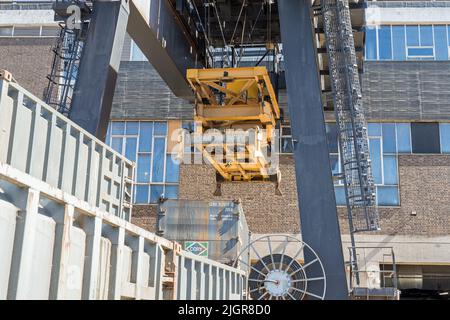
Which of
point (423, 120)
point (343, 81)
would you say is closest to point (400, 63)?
point (423, 120)

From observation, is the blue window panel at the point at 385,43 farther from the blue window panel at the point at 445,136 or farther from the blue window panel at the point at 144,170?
the blue window panel at the point at 144,170

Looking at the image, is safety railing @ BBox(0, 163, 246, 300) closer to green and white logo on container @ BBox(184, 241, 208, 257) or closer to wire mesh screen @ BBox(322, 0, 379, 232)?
wire mesh screen @ BBox(322, 0, 379, 232)

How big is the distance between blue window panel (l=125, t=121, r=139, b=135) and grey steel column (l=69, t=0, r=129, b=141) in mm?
17808

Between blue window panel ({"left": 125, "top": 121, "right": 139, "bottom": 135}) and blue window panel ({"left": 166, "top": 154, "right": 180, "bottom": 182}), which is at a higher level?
blue window panel ({"left": 125, "top": 121, "right": 139, "bottom": 135})

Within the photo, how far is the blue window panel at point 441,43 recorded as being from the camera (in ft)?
102

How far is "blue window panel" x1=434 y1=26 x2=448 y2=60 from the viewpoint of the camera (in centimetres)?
3116

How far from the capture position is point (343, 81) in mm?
15352

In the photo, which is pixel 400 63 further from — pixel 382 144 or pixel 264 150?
pixel 264 150

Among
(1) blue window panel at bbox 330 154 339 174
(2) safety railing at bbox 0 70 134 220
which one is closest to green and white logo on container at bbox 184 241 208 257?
(2) safety railing at bbox 0 70 134 220

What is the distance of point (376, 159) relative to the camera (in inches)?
1182

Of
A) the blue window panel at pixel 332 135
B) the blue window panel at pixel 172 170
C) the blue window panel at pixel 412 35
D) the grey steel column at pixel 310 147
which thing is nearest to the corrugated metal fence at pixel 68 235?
the grey steel column at pixel 310 147

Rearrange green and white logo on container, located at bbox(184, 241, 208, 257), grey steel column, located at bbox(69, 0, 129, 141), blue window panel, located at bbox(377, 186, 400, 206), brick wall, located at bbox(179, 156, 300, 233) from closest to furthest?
grey steel column, located at bbox(69, 0, 129, 141) → green and white logo on container, located at bbox(184, 241, 208, 257) → blue window panel, located at bbox(377, 186, 400, 206) → brick wall, located at bbox(179, 156, 300, 233)

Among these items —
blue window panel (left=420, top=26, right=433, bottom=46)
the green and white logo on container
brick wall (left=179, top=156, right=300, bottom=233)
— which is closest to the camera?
the green and white logo on container
